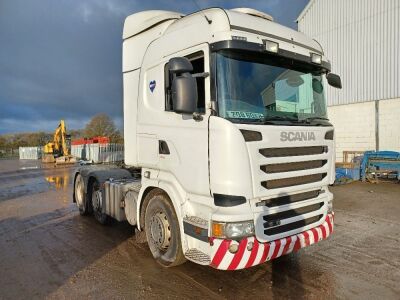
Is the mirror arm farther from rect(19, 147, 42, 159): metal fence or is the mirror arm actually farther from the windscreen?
rect(19, 147, 42, 159): metal fence

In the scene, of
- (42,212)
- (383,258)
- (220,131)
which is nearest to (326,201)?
(383,258)

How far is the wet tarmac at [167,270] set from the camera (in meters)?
4.12

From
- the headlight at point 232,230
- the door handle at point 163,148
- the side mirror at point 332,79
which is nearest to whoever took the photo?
the headlight at point 232,230

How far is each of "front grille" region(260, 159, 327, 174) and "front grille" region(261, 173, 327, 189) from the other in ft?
0.38

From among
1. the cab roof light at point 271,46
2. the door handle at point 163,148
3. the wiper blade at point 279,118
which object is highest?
the cab roof light at point 271,46

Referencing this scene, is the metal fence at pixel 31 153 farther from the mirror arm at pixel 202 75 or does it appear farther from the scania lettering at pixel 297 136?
the scania lettering at pixel 297 136

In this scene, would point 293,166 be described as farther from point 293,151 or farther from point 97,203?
point 97,203

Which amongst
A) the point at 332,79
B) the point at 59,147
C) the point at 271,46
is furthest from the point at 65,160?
the point at 271,46

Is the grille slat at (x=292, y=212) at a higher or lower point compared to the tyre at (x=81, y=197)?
higher

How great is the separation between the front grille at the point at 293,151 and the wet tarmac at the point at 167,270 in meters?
1.64

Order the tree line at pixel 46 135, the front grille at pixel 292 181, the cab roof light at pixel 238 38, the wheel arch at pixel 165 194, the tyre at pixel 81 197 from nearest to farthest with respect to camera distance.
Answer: the cab roof light at pixel 238 38 < the front grille at pixel 292 181 < the wheel arch at pixel 165 194 < the tyre at pixel 81 197 < the tree line at pixel 46 135

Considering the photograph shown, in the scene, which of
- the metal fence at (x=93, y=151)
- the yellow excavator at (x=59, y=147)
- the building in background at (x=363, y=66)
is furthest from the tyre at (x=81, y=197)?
the yellow excavator at (x=59, y=147)

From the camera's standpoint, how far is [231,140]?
3703mm

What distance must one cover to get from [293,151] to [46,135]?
6101 centimetres
